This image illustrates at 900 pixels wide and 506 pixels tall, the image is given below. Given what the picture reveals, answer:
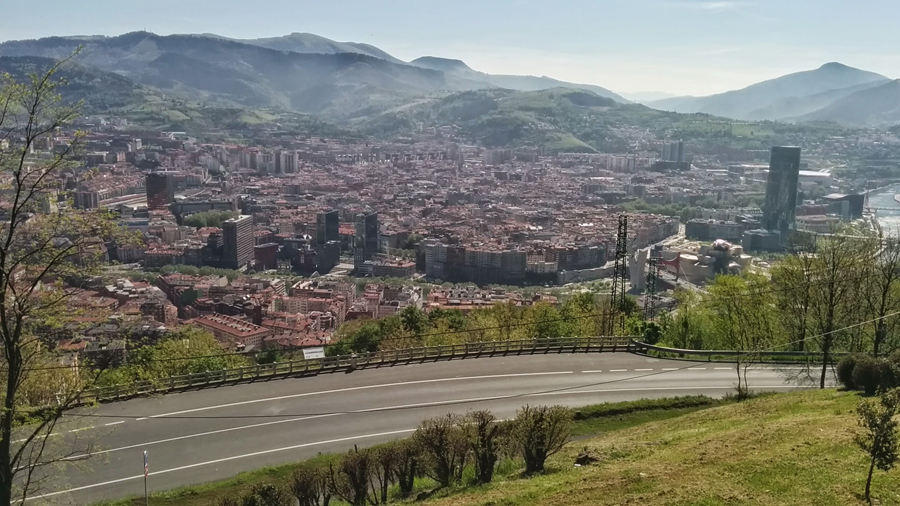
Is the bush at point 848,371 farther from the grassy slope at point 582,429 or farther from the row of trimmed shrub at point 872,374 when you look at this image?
the grassy slope at point 582,429

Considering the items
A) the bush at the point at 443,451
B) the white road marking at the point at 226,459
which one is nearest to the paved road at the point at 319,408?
the white road marking at the point at 226,459

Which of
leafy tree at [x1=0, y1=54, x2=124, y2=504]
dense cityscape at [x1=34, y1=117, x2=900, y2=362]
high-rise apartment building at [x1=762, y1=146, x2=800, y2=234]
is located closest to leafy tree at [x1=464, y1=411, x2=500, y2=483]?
dense cityscape at [x1=34, y1=117, x2=900, y2=362]

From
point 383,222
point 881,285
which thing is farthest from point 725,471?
point 383,222

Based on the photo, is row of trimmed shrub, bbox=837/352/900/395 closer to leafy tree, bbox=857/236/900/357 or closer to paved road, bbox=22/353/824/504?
paved road, bbox=22/353/824/504

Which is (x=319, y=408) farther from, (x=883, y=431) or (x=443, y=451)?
(x=883, y=431)

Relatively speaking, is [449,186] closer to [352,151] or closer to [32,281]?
[352,151]

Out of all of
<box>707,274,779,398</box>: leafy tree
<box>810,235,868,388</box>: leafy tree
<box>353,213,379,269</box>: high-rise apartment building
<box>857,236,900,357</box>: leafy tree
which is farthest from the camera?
<box>353,213,379,269</box>: high-rise apartment building
